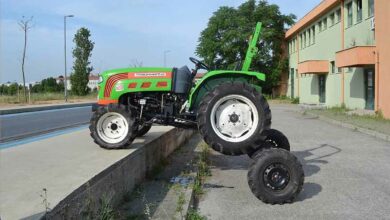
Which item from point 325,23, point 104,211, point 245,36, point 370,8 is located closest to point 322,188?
point 104,211

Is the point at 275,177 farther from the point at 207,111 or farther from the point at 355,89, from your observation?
the point at 355,89

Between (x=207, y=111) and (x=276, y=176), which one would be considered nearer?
(x=276, y=176)

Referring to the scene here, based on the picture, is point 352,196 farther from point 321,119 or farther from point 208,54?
point 208,54

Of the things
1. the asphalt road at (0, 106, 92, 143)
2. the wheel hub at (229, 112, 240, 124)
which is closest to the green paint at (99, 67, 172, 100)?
the wheel hub at (229, 112, 240, 124)

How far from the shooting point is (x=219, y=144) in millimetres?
6910

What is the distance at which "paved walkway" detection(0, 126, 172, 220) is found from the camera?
4.46 m

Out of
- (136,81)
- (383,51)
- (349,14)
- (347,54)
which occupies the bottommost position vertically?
(136,81)

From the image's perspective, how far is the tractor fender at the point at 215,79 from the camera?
24.5ft

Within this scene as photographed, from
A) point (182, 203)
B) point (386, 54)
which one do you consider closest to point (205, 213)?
point (182, 203)

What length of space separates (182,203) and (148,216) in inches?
27.5

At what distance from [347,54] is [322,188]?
18698 mm

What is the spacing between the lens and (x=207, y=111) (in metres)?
6.93

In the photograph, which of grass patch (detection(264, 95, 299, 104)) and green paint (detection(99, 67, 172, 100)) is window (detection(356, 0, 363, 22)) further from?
green paint (detection(99, 67, 172, 100))

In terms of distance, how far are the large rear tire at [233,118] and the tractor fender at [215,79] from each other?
476mm
